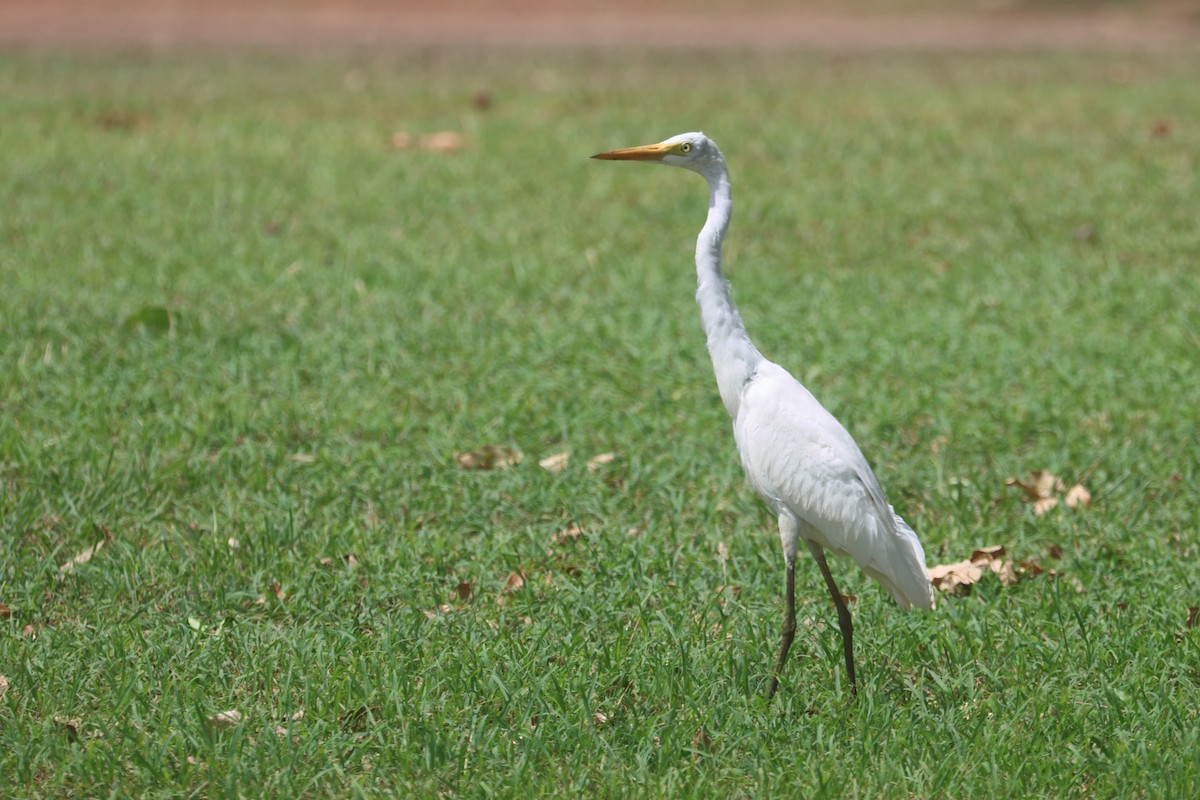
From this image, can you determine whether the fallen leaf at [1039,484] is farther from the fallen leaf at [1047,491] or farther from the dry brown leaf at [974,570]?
the dry brown leaf at [974,570]

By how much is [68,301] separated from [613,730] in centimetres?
363

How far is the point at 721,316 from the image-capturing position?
118 inches

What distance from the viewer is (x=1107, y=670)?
2.99m

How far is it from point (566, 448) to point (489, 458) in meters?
0.25

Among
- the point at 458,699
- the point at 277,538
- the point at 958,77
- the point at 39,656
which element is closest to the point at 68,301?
the point at 277,538

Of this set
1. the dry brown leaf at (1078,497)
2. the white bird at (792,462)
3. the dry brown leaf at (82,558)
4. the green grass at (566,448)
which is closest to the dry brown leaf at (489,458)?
the green grass at (566,448)

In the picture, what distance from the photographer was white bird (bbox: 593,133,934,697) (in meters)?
2.93

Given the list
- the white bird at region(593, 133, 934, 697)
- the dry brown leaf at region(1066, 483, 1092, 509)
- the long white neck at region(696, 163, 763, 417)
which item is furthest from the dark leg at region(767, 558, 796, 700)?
the dry brown leaf at region(1066, 483, 1092, 509)

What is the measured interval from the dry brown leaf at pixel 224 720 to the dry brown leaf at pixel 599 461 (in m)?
1.61

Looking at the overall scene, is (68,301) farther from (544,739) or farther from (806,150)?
(806,150)

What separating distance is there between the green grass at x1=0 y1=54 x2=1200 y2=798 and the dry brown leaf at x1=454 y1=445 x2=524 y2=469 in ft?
0.23

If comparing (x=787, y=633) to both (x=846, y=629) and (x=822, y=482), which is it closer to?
(x=846, y=629)

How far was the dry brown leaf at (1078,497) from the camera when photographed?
393 cm

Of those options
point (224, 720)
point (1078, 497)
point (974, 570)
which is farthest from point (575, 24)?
point (224, 720)
